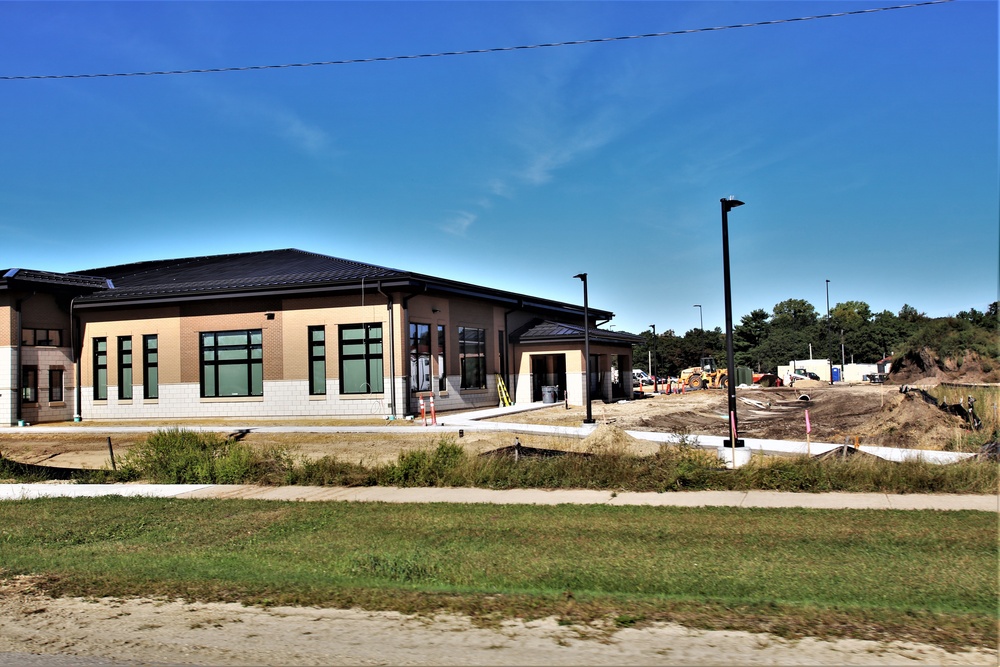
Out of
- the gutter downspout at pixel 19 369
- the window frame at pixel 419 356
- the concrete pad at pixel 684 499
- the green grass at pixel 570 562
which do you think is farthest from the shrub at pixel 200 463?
the gutter downspout at pixel 19 369

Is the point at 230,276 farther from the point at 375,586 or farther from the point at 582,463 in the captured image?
the point at 375,586

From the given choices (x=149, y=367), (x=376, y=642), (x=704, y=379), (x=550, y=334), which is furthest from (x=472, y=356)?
(x=704, y=379)

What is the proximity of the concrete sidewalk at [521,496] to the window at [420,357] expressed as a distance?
44.9ft

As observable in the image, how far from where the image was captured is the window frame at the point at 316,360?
1137 inches

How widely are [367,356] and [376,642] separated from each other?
74.3 feet

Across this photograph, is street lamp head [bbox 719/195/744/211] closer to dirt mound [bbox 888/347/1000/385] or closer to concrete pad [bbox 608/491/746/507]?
concrete pad [bbox 608/491/746/507]

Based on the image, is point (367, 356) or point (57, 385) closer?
point (367, 356)

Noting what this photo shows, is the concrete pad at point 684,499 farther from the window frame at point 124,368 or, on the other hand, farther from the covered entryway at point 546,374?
the window frame at point 124,368

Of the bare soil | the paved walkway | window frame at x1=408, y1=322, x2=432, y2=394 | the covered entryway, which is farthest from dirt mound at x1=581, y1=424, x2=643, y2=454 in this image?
the covered entryway

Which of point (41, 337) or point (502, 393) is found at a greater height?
point (41, 337)

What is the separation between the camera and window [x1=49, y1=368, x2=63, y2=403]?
31527 millimetres

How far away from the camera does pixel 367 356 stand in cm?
2828

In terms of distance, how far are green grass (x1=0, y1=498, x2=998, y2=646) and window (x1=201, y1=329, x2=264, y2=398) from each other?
701 inches

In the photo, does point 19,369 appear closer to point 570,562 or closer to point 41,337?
point 41,337
